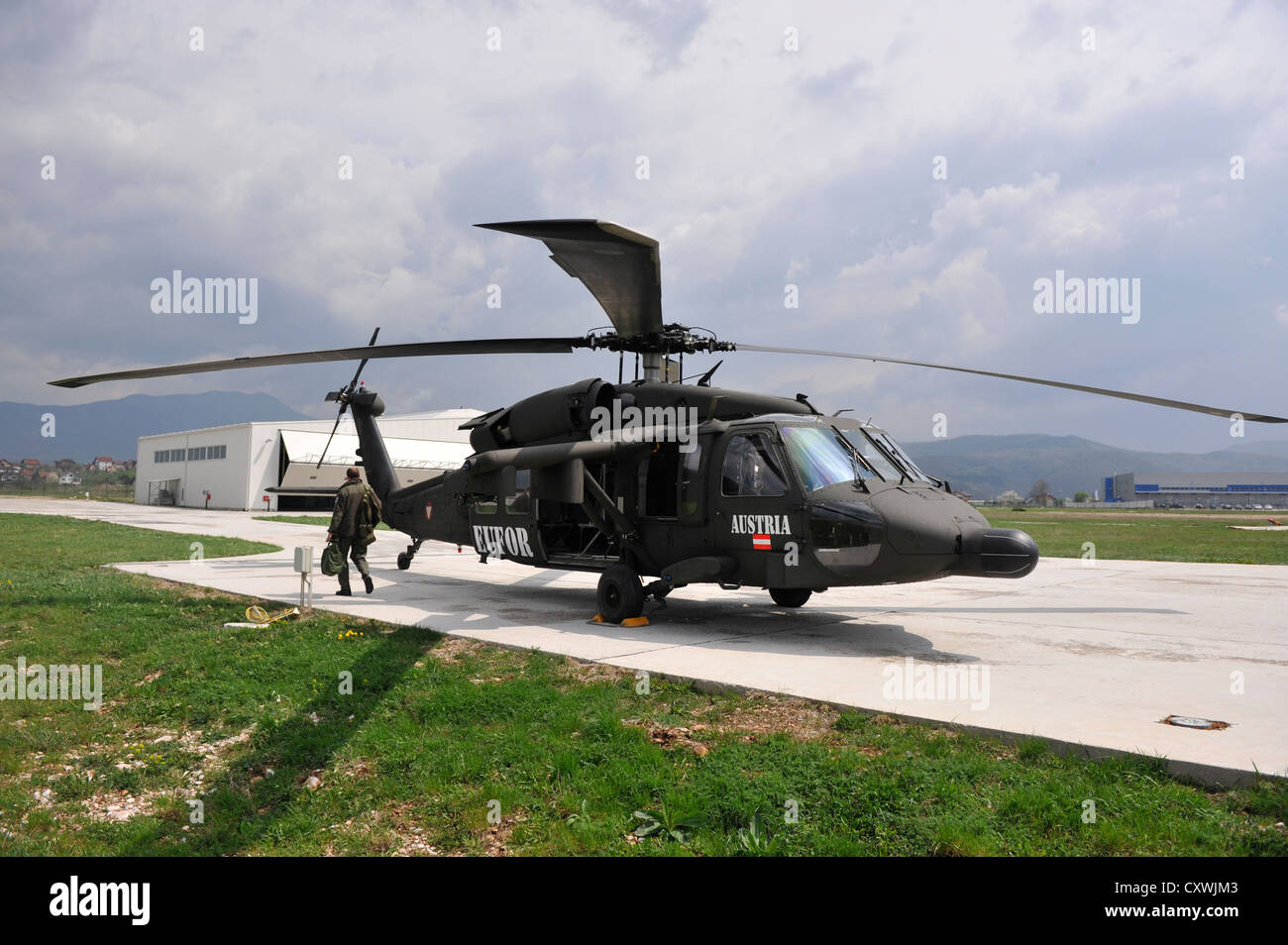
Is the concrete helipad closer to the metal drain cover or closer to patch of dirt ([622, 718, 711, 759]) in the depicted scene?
the metal drain cover

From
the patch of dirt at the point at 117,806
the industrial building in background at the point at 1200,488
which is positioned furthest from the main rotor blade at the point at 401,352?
the industrial building in background at the point at 1200,488

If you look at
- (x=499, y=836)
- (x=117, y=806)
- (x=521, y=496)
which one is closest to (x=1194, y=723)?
(x=499, y=836)

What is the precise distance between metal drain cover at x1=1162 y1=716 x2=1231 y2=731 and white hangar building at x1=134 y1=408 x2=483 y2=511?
149 ft

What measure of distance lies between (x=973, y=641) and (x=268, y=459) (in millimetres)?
50754

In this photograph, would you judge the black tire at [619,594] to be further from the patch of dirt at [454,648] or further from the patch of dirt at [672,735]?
the patch of dirt at [672,735]

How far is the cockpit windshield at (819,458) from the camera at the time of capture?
888cm

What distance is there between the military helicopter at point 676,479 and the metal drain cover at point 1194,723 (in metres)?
2.59

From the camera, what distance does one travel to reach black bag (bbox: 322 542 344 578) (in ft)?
38.8

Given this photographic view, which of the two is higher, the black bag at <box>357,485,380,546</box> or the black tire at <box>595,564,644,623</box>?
the black bag at <box>357,485,380,546</box>

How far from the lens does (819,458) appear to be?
9.05m

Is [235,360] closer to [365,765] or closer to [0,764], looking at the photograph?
[0,764]

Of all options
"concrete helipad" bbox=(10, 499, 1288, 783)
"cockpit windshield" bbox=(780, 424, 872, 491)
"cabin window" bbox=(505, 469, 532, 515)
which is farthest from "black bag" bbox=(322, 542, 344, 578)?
"cockpit windshield" bbox=(780, 424, 872, 491)
